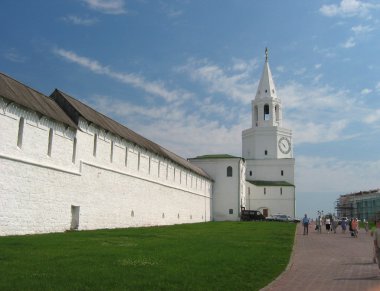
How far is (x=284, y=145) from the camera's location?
8019cm

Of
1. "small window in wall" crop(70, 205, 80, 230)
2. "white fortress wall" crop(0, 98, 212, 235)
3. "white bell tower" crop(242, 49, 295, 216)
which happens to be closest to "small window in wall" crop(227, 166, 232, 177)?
"white bell tower" crop(242, 49, 295, 216)

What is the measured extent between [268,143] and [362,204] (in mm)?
63790

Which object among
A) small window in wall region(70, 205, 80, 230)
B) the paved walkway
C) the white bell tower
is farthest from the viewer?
the white bell tower

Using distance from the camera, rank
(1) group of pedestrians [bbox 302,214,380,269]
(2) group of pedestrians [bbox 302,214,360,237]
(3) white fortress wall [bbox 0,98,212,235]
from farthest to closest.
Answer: (2) group of pedestrians [bbox 302,214,360,237]
(3) white fortress wall [bbox 0,98,212,235]
(1) group of pedestrians [bbox 302,214,380,269]

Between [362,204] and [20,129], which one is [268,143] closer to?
[20,129]

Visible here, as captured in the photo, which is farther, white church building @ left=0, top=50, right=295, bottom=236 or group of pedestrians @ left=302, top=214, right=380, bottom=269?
white church building @ left=0, top=50, right=295, bottom=236

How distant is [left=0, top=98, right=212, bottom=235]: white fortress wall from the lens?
69.2ft

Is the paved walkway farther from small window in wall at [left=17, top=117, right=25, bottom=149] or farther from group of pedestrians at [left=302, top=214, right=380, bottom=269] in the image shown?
small window in wall at [left=17, top=117, right=25, bottom=149]

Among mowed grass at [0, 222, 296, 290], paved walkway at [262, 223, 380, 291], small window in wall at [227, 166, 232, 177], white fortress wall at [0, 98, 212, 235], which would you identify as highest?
small window in wall at [227, 166, 232, 177]

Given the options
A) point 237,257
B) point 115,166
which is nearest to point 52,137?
point 115,166

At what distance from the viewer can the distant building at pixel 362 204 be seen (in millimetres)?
119394

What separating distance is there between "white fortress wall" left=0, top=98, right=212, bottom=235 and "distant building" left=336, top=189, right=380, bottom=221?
91.1 m

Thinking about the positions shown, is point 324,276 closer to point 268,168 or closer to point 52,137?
point 52,137

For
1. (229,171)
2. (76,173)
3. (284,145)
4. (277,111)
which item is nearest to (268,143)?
(284,145)
